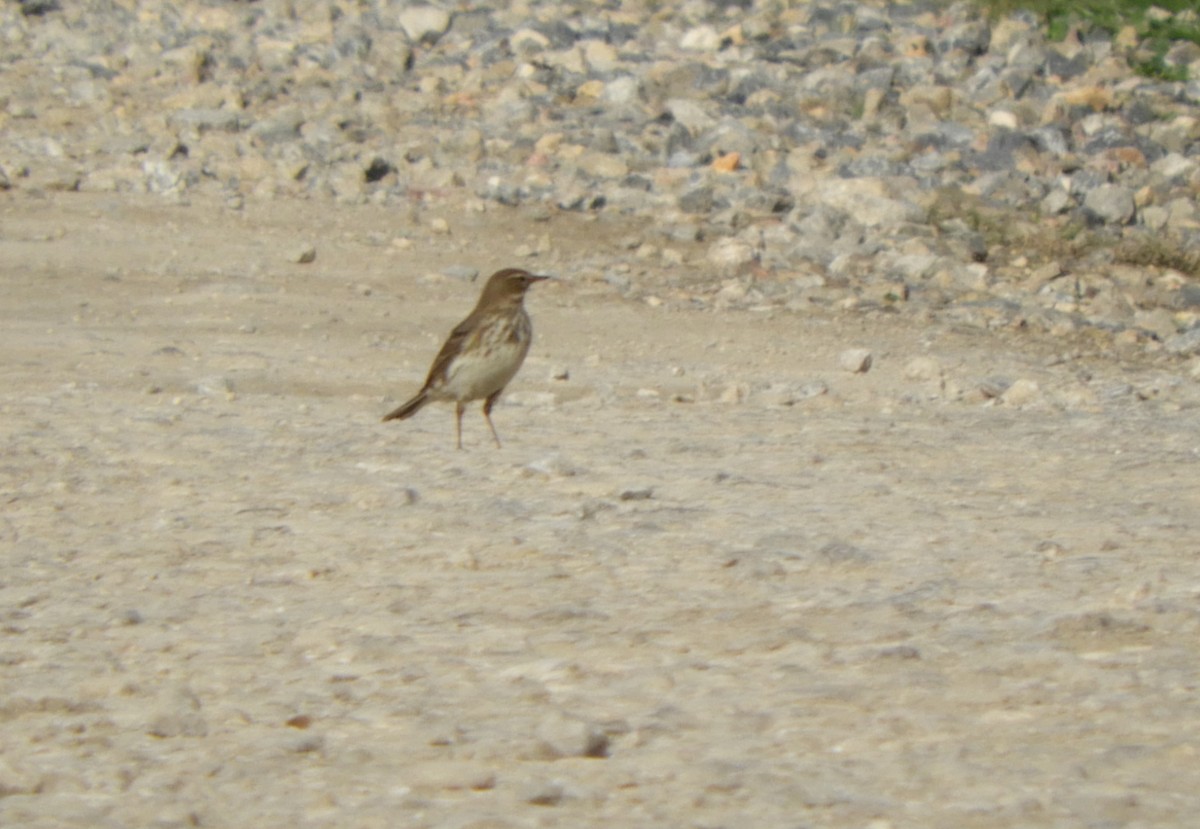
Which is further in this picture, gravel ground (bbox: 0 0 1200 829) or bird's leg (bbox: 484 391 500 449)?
bird's leg (bbox: 484 391 500 449)

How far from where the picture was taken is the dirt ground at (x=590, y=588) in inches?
144

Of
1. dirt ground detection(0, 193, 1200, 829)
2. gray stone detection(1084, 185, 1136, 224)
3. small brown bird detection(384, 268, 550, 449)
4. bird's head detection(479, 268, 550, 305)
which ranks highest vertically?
gray stone detection(1084, 185, 1136, 224)

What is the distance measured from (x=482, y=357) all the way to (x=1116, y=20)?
34.4 feet

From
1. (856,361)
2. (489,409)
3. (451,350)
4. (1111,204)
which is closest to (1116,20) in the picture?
(1111,204)

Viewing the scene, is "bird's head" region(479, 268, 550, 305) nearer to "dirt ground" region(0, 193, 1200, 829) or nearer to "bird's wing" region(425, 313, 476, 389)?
"bird's wing" region(425, 313, 476, 389)

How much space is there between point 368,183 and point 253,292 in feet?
9.11

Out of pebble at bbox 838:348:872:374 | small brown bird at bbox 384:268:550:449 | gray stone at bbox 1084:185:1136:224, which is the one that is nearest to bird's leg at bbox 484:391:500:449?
small brown bird at bbox 384:268:550:449

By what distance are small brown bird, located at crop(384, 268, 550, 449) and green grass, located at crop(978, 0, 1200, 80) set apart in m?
9.56

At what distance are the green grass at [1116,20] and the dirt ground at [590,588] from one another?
6.72m

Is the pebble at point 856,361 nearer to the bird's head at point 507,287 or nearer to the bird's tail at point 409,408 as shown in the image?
the bird's head at point 507,287

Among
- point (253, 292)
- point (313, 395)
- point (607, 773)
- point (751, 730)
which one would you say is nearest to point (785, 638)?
point (751, 730)

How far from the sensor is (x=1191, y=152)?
14195 mm

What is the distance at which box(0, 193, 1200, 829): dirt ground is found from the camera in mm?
3646

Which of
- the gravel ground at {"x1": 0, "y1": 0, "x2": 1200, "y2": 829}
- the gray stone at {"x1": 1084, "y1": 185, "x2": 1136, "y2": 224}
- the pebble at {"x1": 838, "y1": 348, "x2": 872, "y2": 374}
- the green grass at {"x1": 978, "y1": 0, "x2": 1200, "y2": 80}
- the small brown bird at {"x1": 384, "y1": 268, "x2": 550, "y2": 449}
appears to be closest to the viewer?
the gravel ground at {"x1": 0, "y1": 0, "x2": 1200, "y2": 829}
